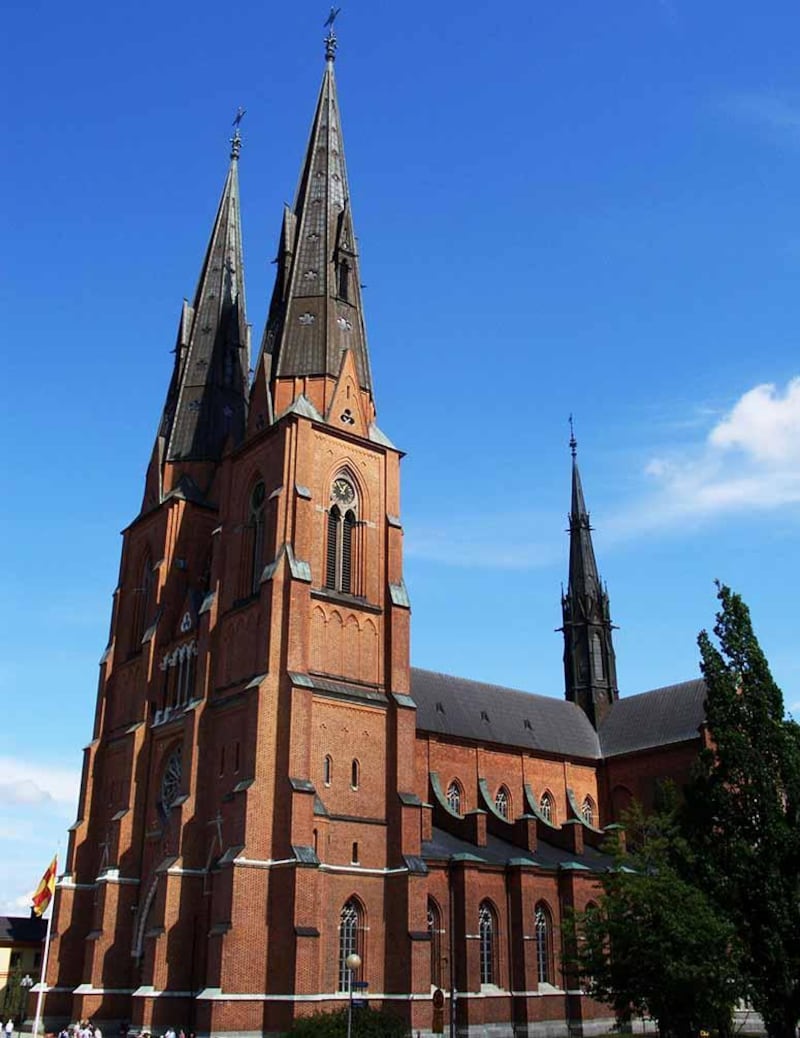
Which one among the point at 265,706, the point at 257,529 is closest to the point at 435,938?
the point at 265,706

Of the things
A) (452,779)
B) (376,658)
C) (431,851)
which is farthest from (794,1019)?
(452,779)

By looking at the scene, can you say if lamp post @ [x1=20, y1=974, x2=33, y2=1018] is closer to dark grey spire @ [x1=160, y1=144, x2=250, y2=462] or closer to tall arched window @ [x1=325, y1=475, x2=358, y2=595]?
tall arched window @ [x1=325, y1=475, x2=358, y2=595]

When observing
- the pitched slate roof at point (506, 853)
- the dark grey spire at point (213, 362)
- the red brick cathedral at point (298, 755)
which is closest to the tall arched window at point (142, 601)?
the red brick cathedral at point (298, 755)

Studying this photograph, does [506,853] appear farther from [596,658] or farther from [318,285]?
[318,285]

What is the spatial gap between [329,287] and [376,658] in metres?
17.7

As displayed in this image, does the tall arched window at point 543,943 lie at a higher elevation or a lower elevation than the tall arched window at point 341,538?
lower

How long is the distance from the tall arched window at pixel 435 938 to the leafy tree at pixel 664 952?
33.8 ft

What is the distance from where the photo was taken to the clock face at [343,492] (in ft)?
141

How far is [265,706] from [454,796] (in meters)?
17.1

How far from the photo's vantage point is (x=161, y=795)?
4319cm

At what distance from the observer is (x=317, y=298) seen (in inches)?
1847

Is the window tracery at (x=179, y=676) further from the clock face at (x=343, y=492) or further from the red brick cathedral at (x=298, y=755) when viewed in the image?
the clock face at (x=343, y=492)

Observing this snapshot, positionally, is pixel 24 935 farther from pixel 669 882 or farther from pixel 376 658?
pixel 669 882

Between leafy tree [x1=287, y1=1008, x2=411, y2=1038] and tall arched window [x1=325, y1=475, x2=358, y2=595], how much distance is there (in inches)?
635
